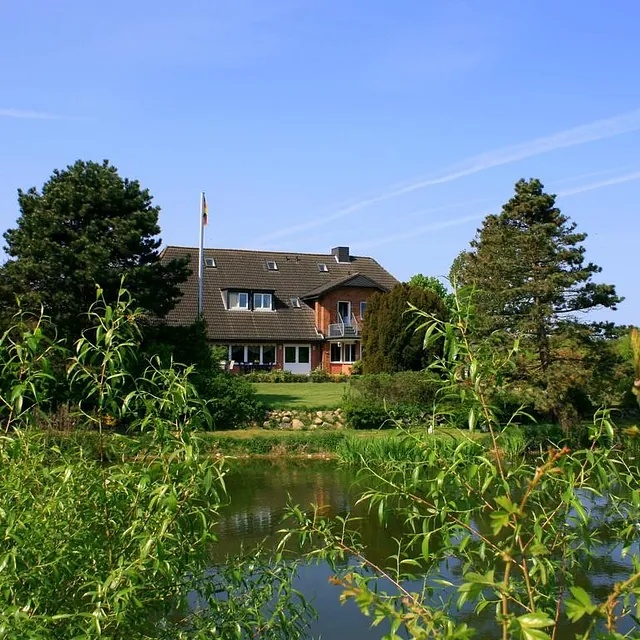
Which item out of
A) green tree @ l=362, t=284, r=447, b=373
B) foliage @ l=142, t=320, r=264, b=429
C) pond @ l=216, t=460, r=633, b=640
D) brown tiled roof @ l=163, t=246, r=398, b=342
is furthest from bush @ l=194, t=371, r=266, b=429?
brown tiled roof @ l=163, t=246, r=398, b=342

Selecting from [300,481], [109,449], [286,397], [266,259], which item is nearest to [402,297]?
[286,397]

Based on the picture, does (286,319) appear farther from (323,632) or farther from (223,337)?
(323,632)

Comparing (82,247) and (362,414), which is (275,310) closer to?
(362,414)

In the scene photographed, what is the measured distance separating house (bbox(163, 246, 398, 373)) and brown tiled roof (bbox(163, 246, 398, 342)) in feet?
0.15

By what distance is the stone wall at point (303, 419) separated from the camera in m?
19.9

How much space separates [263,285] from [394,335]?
14800 mm

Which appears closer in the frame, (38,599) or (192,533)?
(38,599)

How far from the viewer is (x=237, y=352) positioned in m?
34.8

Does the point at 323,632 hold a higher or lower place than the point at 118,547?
lower

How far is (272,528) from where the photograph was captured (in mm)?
10758

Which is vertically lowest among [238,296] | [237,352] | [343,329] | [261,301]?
[237,352]

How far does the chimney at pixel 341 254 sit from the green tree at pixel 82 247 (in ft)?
70.4

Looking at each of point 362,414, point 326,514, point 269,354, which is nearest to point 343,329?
point 269,354

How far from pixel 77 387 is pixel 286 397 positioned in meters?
8.31
